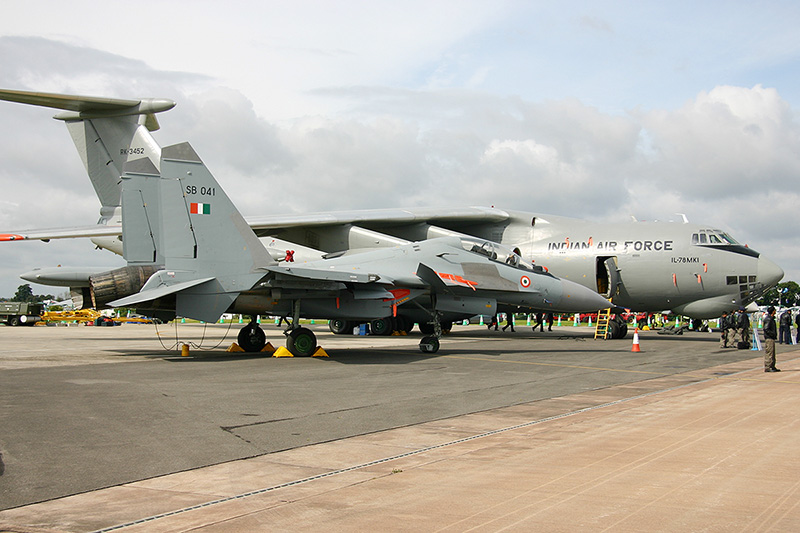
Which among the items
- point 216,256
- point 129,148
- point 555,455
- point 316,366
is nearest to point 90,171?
point 129,148

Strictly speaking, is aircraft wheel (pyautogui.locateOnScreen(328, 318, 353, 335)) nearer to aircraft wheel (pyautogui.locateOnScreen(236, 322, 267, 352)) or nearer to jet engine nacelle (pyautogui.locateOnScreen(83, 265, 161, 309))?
aircraft wheel (pyautogui.locateOnScreen(236, 322, 267, 352))

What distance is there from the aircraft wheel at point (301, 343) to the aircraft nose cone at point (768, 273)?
1472 cm

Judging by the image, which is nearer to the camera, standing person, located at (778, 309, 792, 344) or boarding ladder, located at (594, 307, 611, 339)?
boarding ladder, located at (594, 307, 611, 339)

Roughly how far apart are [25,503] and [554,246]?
69.7 feet

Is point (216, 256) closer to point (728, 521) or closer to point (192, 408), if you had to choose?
point (192, 408)

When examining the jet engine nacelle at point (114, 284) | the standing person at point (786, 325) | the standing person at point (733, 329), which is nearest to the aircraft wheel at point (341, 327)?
Result: the jet engine nacelle at point (114, 284)

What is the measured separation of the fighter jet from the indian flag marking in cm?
2

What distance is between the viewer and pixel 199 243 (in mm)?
14812

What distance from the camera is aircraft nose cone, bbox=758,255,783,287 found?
2136 cm

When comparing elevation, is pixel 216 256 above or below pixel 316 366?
above

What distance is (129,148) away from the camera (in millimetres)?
22781

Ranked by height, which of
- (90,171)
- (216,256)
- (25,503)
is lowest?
(25,503)

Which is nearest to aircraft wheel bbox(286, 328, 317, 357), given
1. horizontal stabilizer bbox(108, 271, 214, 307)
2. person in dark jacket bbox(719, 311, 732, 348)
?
horizontal stabilizer bbox(108, 271, 214, 307)

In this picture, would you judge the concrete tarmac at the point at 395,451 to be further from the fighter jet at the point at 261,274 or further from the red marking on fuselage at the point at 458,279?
the red marking on fuselage at the point at 458,279
